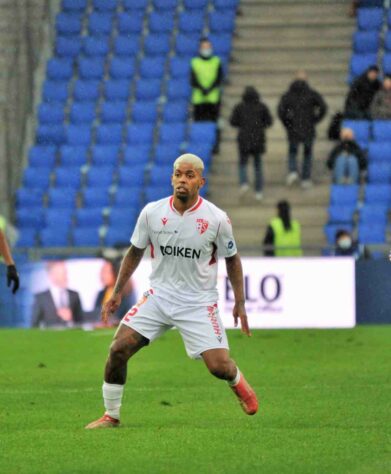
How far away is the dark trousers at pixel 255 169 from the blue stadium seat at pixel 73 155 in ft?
11.1

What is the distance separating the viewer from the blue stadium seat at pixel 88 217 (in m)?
27.2

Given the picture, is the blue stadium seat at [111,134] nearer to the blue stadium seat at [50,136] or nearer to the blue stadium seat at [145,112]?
the blue stadium seat at [145,112]

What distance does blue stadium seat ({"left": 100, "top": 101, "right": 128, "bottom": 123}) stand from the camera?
2983cm

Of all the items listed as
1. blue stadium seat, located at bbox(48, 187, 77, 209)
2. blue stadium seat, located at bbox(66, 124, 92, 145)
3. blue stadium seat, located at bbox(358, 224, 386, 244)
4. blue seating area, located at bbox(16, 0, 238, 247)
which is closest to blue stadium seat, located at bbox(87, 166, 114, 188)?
blue seating area, located at bbox(16, 0, 238, 247)

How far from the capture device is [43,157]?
29156 mm

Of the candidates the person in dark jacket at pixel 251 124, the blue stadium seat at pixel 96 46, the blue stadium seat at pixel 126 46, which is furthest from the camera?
the blue stadium seat at pixel 96 46

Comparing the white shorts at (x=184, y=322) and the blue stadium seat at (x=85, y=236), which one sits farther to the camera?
the blue stadium seat at (x=85, y=236)

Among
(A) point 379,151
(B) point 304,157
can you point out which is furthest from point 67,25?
(A) point 379,151

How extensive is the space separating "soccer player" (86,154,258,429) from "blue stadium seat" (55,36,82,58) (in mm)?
20960

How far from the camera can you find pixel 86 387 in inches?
559

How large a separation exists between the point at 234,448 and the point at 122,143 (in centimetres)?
1981

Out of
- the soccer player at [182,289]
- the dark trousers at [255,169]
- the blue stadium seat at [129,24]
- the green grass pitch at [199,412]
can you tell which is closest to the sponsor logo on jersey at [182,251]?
the soccer player at [182,289]

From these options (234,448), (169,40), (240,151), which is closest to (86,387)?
(234,448)

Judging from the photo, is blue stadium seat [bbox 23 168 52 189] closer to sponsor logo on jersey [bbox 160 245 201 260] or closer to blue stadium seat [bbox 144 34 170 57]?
blue stadium seat [bbox 144 34 170 57]
